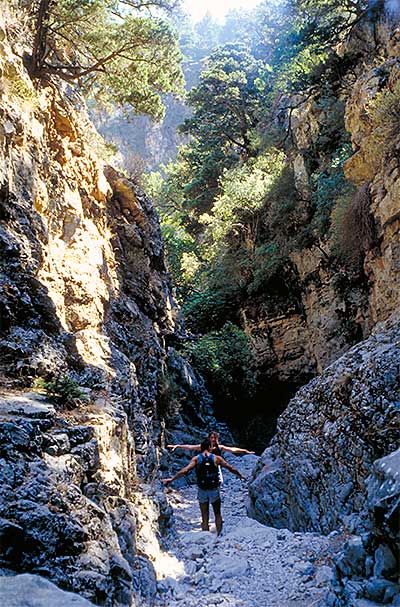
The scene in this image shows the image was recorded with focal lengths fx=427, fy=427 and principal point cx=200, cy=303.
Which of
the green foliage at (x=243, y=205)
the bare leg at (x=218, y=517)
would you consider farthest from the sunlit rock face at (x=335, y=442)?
the green foliage at (x=243, y=205)

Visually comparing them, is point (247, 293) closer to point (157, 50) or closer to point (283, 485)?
point (157, 50)

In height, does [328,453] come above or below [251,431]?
below

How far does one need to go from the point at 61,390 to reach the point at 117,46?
8.61 m

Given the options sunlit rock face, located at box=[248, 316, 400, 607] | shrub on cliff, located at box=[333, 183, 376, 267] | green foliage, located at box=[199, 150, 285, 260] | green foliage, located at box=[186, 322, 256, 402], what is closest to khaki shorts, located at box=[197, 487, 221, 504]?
sunlit rock face, located at box=[248, 316, 400, 607]

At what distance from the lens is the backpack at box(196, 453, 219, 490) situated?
679 cm

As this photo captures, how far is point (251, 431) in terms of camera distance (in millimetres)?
15594

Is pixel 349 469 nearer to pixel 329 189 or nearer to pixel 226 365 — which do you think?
pixel 226 365

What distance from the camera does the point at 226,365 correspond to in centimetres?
1508

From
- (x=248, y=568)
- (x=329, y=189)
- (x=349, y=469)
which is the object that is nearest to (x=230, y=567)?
(x=248, y=568)

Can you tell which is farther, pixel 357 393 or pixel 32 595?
pixel 357 393

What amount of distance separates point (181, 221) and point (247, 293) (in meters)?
9.77

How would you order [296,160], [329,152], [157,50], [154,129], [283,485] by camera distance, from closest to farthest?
[283,485]
[157,50]
[329,152]
[296,160]
[154,129]

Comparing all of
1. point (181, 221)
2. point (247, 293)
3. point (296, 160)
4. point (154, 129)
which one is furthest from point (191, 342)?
point (154, 129)

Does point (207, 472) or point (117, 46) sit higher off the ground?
point (117, 46)
